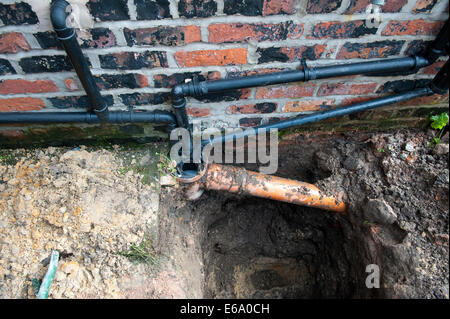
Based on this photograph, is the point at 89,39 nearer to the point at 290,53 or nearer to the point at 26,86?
the point at 26,86

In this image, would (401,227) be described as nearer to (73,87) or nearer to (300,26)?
(300,26)

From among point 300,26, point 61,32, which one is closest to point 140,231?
point 61,32

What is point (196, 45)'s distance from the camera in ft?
4.18

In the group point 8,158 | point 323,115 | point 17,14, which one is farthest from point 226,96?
point 8,158

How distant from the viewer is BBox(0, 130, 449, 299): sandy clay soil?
1317 millimetres

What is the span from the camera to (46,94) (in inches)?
55.8

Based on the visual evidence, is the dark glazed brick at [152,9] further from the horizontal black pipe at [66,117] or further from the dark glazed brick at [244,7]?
the horizontal black pipe at [66,117]

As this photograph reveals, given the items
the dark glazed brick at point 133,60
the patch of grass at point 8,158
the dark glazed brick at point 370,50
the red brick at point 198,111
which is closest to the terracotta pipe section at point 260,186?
the red brick at point 198,111

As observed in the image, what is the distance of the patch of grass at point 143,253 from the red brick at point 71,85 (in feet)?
2.68

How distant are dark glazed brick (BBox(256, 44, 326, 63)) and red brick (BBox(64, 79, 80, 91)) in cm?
89

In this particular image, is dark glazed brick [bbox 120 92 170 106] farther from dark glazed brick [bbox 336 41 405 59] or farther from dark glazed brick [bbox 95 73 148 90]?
dark glazed brick [bbox 336 41 405 59]

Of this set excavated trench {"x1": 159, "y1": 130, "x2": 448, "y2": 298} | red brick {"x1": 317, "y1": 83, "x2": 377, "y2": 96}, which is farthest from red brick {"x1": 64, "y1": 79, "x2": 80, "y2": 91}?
red brick {"x1": 317, "y1": 83, "x2": 377, "y2": 96}

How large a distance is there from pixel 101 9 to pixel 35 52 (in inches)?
14.9

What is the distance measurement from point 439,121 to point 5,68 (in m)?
2.42
